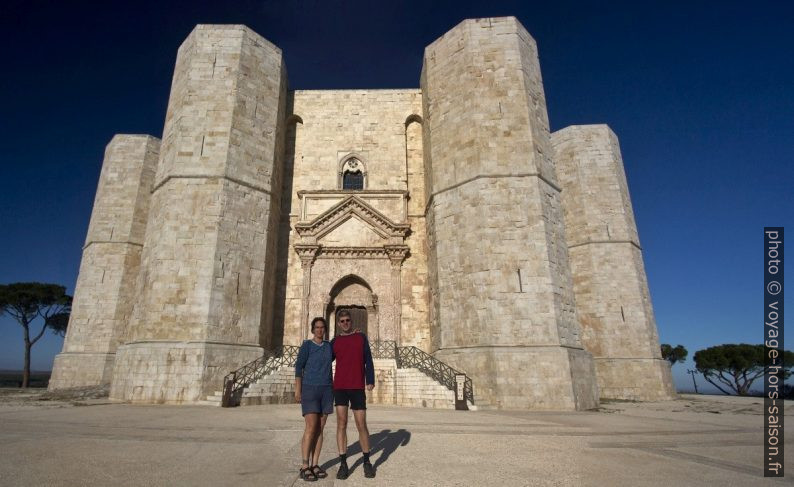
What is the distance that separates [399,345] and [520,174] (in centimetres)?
730

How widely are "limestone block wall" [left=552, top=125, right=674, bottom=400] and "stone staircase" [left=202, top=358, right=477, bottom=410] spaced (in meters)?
8.79

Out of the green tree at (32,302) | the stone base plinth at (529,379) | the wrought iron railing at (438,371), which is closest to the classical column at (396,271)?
the wrought iron railing at (438,371)

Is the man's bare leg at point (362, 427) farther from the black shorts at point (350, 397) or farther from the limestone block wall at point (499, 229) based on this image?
the limestone block wall at point (499, 229)

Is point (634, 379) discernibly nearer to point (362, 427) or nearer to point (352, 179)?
point (352, 179)

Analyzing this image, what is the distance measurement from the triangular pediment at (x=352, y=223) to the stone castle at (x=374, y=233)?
65 mm

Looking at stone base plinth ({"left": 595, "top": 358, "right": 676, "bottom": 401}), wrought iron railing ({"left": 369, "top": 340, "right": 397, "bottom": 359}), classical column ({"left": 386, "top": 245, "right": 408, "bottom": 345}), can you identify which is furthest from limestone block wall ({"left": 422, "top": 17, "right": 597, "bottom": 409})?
stone base plinth ({"left": 595, "top": 358, "right": 676, "bottom": 401})

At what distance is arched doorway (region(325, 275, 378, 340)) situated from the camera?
49.6 ft

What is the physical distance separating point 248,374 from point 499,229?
8927mm

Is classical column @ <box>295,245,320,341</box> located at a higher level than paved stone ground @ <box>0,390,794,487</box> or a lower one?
higher

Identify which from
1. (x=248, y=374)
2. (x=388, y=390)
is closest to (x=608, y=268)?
(x=388, y=390)

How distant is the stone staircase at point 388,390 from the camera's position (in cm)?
1065

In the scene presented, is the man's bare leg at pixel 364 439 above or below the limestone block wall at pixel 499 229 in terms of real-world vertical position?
below

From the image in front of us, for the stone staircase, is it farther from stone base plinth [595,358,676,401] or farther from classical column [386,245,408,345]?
stone base plinth [595,358,676,401]

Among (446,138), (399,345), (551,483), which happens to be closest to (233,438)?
(551,483)
